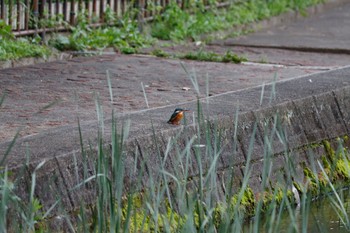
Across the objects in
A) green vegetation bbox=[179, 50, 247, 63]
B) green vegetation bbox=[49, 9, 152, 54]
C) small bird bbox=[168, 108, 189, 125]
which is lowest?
green vegetation bbox=[179, 50, 247, 63]

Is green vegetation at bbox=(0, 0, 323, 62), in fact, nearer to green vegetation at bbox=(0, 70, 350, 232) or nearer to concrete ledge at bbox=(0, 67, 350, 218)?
concrete ledge at bbox=(0, 67, 350, 218)

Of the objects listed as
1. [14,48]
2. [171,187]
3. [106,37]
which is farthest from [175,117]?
[106,37]

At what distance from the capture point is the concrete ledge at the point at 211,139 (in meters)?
4.19

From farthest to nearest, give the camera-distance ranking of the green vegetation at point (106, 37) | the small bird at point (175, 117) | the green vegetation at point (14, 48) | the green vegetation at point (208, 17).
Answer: the green vegetation at point (208, 17)
the green vegetation at point (106, 37)
the green vegetation at point (14, 48)
the small bird at point (175, 117)

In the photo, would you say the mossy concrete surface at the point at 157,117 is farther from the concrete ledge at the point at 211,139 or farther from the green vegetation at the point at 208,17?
the green vegetation at the point at 208,17

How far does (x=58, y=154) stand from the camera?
4340mm

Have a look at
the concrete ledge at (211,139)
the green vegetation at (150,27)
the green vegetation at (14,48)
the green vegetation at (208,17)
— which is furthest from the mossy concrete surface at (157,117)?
the green vegetation at (208,17)

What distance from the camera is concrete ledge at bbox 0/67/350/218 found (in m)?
4.19

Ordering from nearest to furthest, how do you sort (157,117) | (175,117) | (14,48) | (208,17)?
(175,117), (157,117), (14,48), (208,17)

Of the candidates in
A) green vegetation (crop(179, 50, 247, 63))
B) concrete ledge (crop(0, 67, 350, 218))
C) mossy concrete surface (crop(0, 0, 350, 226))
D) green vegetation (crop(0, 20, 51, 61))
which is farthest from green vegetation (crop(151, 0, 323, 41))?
concrete ledge (crop(0, 67, 350, 218))

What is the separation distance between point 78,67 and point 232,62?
1356mm

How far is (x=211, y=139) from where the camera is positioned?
5078 mm

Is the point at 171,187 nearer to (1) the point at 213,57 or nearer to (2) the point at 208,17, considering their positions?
(1) the point at 213,57

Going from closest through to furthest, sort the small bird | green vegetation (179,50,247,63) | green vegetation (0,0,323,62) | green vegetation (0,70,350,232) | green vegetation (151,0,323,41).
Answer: green vegetation (0,70,350,232) → the small bird → green vegetation (0,0,323,62) → green vegetation (179,50,247,63) → green vegetation (151,0,323,41)
